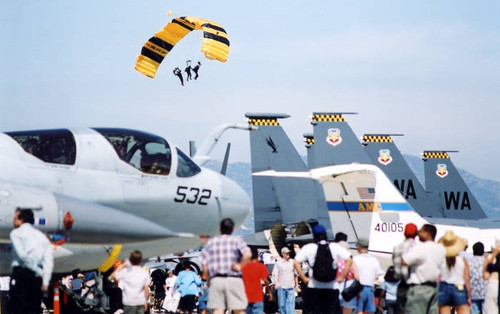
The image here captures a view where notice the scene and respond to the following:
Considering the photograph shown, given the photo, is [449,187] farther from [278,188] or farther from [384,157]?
[278,188]

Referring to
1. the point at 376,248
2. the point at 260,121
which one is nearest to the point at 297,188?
the point at 260,121

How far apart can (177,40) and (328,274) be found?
1488 cm

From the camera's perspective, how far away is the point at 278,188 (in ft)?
101

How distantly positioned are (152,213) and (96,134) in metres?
1.38

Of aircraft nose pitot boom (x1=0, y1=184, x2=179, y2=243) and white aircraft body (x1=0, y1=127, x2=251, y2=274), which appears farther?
white aircraft body (x1=0, y1=127, x2=251, y2=274)

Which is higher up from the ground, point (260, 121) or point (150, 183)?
point (260, 121)

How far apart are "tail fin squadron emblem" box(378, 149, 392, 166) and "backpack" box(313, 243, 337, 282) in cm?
2565

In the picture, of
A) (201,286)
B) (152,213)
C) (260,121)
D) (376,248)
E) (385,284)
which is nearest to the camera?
(152,213)

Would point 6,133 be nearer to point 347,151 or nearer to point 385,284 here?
point 385,284

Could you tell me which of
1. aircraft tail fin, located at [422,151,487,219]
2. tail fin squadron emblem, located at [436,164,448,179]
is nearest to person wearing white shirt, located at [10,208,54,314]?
aircraft tail fin, located at [422,151,487,219]

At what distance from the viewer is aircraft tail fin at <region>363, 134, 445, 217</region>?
35438mm

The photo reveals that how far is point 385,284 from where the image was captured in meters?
13.5

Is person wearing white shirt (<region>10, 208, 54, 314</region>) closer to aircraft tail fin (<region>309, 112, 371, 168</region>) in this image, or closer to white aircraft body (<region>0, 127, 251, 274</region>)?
white aircraft body (<region>0, 127, 251, 274</region>)

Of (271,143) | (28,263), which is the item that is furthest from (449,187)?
(28,263)
